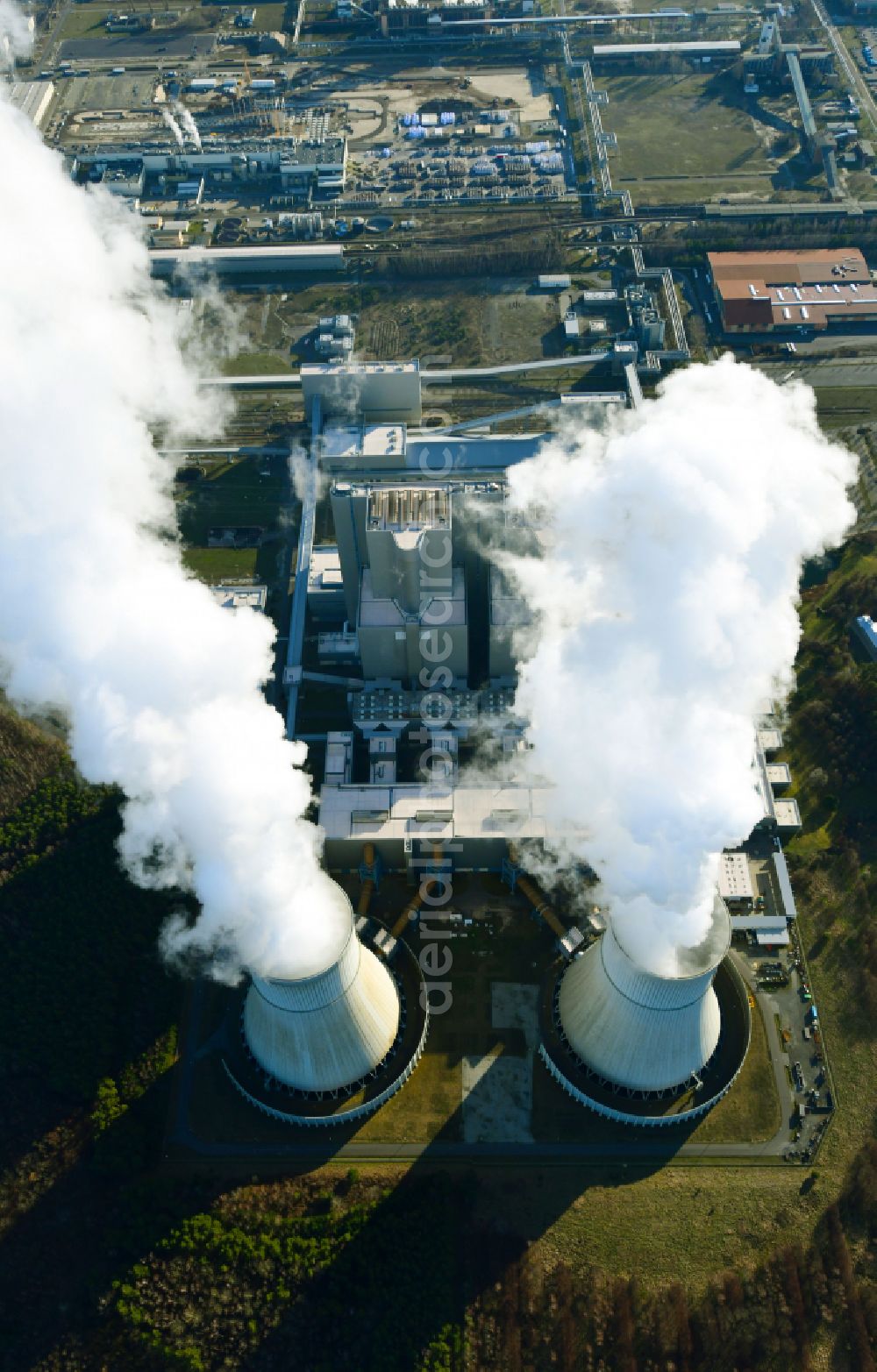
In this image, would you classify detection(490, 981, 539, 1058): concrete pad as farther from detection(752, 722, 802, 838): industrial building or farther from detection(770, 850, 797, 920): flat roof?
detection(752, 722, 802, 838): industrial building

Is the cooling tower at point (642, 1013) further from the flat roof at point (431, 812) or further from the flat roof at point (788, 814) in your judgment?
the flat roof at point (788, 814)

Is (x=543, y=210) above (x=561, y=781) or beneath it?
above

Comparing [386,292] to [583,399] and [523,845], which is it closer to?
[583,399]

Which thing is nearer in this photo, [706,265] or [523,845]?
[523,845]

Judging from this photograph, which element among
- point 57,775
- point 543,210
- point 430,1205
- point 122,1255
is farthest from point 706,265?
point 122,1255

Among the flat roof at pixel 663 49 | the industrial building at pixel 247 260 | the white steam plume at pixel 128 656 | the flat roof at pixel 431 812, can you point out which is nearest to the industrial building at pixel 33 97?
the industrial building at pixel 247 260

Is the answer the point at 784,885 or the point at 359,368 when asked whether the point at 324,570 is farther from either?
the point at 784,885

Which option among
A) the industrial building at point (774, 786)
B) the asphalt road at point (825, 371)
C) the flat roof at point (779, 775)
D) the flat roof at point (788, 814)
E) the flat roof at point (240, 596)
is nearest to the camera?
the flat roof at point (788, 814)
